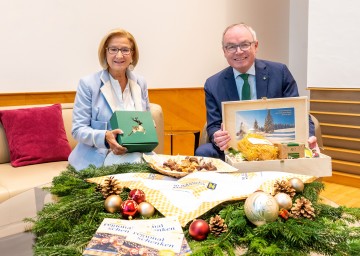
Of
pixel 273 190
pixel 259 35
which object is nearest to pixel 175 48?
pixel 259 35

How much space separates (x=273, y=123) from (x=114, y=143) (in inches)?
34.5

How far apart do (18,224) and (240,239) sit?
88cm

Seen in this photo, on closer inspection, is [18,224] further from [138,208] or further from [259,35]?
[259,35]

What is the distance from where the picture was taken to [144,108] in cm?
267

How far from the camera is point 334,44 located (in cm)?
399

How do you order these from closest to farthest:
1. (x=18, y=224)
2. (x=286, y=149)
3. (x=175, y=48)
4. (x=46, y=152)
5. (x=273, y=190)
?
(x=273, y=190) → (x=18, y=224) → (x=286, y=149) → (x=46, y=152) → (x=175, y=48)

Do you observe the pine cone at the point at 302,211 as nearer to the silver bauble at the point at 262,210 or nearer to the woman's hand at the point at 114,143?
the silver bauble at the point at 262,210

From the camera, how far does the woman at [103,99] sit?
243cm

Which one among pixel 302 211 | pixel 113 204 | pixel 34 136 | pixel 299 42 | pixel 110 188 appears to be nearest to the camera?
pixel 302 211

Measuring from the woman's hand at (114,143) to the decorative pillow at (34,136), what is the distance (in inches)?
35.9

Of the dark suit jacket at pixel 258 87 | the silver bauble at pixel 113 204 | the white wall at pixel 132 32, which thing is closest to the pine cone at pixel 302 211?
the silver bauble at pixel 113 204

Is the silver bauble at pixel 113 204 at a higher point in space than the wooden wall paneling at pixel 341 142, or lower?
higher

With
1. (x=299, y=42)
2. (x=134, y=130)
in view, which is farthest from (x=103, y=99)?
(x=299, y=42)

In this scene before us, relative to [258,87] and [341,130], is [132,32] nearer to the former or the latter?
[258,87]
